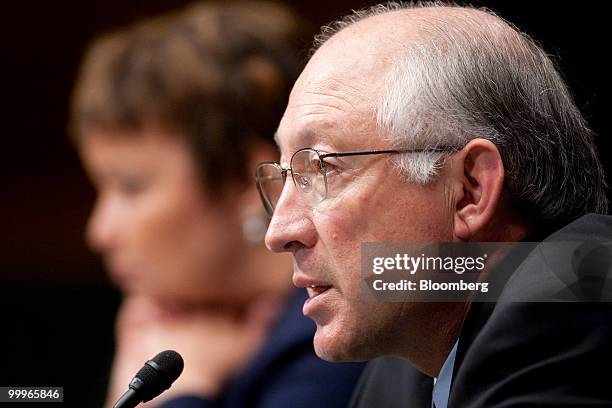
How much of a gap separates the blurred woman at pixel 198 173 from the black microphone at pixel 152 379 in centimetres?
108

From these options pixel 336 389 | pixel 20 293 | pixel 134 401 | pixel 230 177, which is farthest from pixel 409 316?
pixel 20 293

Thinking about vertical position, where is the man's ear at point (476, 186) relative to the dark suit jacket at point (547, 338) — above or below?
above

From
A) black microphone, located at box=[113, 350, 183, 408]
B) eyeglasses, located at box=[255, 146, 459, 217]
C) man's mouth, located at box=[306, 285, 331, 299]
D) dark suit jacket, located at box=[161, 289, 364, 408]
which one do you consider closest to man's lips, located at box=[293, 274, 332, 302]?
man's mouth, located at box=[306, 285, 331, 299]

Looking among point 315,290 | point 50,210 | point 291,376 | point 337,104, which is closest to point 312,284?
point 315,290

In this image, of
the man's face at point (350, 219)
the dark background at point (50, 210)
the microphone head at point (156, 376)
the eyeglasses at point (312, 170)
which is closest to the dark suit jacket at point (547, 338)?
the man's face at point (350, 219)

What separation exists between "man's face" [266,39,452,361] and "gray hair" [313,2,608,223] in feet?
0.11

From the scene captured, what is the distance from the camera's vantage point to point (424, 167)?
1374 mm

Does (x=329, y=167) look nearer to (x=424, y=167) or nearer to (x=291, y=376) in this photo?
(x=424, y=167)

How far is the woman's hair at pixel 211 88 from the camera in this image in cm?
252

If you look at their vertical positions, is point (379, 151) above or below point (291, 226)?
above

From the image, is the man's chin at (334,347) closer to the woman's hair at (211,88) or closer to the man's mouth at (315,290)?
the man's mouth at (315,290)

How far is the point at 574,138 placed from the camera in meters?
1.47

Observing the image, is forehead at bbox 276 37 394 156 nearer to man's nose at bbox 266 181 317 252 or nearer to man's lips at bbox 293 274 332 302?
man's nose at bbox 266 181 317 252

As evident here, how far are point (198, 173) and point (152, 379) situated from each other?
49.4 inches
